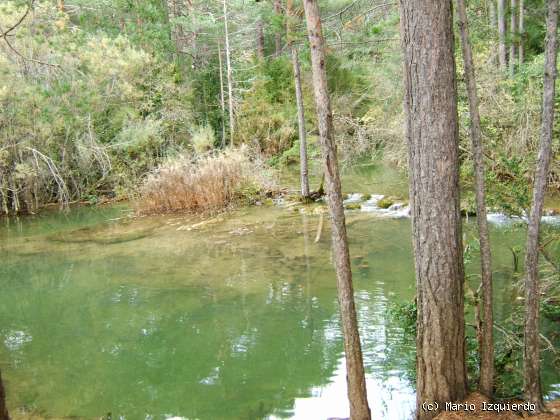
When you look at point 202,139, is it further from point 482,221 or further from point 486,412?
point 486,412

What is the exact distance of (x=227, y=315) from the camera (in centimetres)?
787

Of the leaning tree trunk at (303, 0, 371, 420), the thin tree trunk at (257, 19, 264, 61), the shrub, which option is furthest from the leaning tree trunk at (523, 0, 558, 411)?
the thin tree trunk at (257, 19, 264, 61)

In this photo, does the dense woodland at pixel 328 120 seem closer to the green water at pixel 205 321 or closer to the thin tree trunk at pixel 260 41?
the thin tree trunk at pixel 260 41

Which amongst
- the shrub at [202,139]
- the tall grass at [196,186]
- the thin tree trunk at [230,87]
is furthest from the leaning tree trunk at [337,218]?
the thin tree trunk at [230,87]

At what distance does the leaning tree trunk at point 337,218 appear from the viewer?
13.5 feet

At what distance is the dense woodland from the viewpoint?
4031 mm

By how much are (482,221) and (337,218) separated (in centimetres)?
107

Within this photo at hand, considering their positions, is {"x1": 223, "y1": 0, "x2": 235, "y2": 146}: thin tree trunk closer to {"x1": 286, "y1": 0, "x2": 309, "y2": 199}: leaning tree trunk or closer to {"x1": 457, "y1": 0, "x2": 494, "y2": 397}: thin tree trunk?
{"x1": 286, "y1": 0, "x2": 309, "y2": 199}: leaning tree trunk

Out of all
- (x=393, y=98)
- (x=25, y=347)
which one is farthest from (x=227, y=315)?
(x=393, y=98)

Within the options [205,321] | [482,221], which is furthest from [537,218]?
[205,321]

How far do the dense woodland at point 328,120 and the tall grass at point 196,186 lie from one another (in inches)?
2.1

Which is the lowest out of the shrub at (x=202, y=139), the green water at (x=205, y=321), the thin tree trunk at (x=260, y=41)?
the green water at (x=205, y=321)

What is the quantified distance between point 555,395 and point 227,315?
4293mm

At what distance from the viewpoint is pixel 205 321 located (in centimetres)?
770
